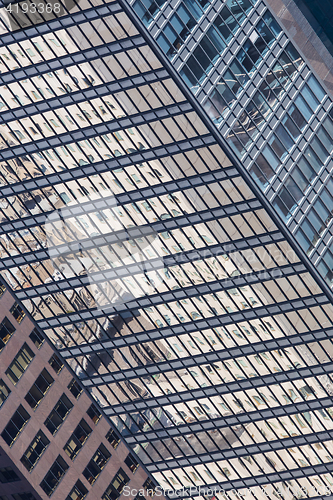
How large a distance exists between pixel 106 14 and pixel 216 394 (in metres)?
42.9

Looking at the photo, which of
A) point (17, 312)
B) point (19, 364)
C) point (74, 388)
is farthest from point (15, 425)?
point (74, 388)

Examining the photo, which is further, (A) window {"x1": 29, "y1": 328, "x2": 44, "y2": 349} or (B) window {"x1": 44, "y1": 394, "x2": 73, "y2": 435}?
(A) window {"x1": 29, "y1": 328, "x2": 44, "y2": 349}

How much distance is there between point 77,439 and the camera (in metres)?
80.3

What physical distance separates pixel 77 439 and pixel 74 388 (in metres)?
6.25

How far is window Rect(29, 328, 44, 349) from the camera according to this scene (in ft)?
262

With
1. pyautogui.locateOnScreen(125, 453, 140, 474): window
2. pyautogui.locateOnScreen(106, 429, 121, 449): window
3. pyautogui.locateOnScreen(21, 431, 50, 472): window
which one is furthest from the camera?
pyautogui.locateOnScreen(125, 453, 140, 474): window

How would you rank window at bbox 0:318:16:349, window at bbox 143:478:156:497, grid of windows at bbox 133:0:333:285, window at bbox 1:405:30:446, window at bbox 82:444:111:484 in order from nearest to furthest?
grid of windows at bbox 133:0:333:285, window at bbox 1:405:30:446, window at bbox 0:318:16:349, window at bbox 82:444:111:484, window at bbox 143:478:156:497

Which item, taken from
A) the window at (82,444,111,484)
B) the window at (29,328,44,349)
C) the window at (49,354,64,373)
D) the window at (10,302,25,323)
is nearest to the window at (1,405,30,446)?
the window at (29,328,44,349)

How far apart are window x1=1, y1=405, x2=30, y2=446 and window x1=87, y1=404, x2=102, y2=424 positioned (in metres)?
13.3

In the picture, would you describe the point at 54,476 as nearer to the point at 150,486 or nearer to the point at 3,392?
the point at 3,392

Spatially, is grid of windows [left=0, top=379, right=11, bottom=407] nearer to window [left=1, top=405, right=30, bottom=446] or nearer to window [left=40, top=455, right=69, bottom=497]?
window [left=1, top=405, right=30, bottom=446]

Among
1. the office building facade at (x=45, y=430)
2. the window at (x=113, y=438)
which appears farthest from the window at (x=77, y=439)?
the window at (x=113, y=438)

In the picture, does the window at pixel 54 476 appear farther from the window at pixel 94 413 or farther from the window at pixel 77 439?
the window at pixel 94 413

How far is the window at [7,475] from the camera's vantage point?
73312 mm
